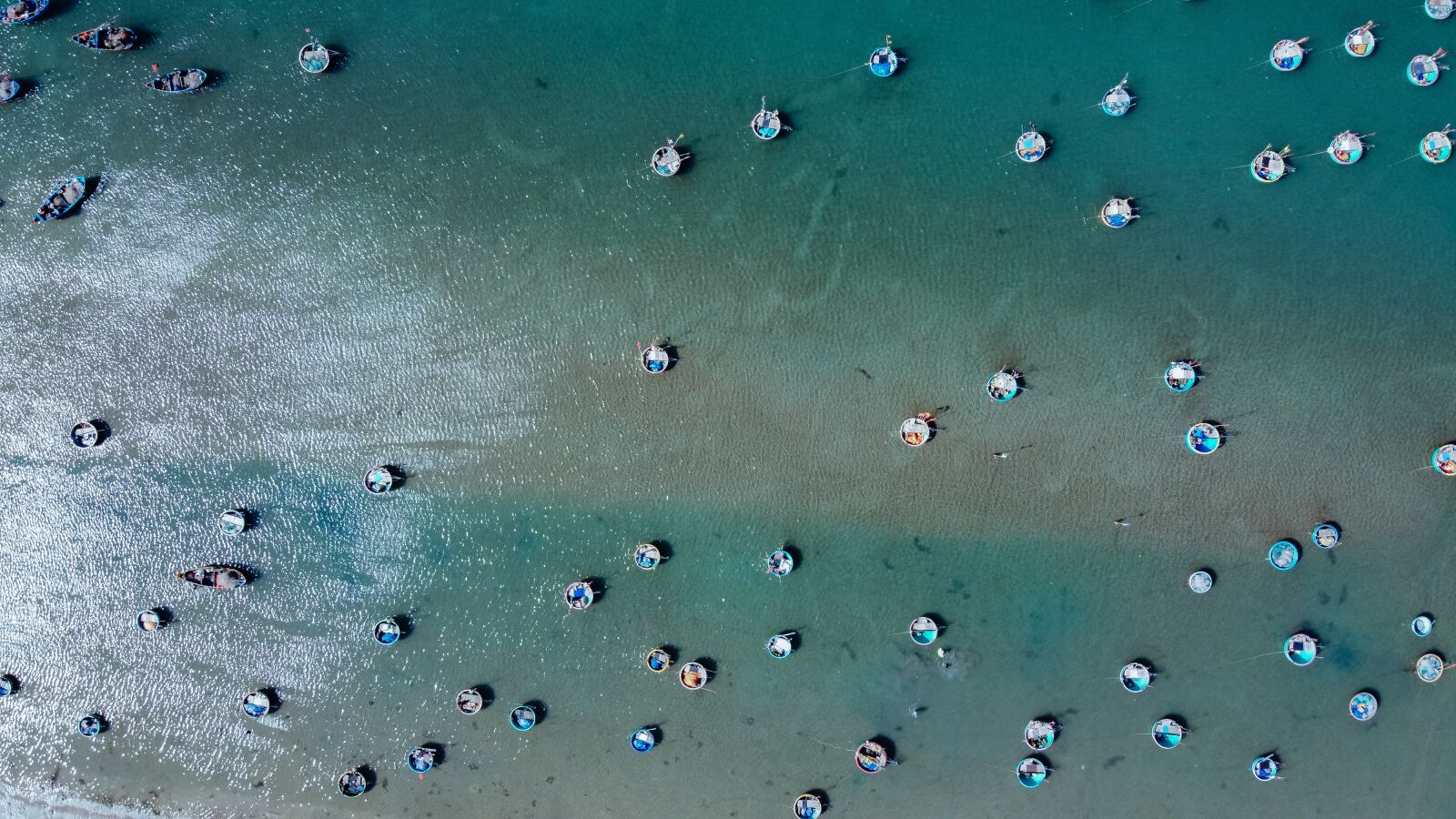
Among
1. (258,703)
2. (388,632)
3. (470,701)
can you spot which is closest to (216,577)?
(258,703)

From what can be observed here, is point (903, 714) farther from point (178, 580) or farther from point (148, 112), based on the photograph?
point (148, 112)

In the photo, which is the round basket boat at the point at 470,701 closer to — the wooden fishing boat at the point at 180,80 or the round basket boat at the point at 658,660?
the round basket boat at the point at 658,660

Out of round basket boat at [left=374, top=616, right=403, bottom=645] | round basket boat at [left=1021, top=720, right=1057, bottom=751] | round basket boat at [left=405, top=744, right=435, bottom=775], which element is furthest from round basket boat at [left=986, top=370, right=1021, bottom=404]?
round basket boat at [left=405, top=744, right=435, bottom=775]

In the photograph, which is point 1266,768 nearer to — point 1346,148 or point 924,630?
point 924,630

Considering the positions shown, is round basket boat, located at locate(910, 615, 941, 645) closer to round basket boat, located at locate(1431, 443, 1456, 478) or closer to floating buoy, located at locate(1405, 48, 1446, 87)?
round basket boat, located at locate(1431, 443, 1456, 478)

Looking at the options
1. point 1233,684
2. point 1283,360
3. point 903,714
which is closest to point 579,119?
point 903,714

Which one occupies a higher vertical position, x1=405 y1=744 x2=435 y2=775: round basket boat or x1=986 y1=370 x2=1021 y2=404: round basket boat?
x1=986 y1=370 x2=1021 y2=404: round basket boat
